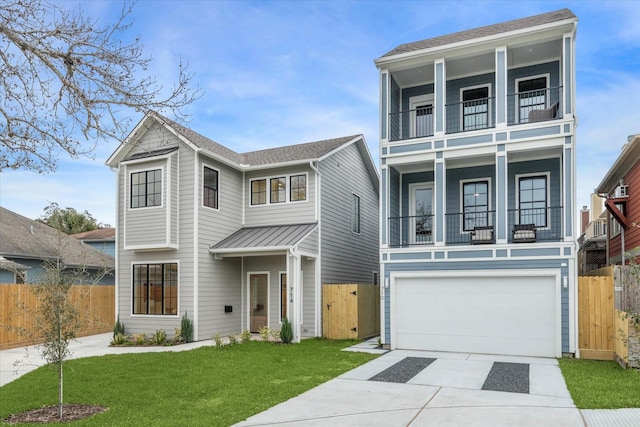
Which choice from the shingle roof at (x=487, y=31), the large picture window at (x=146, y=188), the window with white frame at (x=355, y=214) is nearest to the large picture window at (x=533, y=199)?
the shingle roof at (x=487, y=31)

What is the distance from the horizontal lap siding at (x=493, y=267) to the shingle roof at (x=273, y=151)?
4.83 meters

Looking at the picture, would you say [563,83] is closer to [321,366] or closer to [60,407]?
[321,366]

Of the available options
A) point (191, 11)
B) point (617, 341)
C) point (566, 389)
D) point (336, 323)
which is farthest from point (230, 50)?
point (617, 341)

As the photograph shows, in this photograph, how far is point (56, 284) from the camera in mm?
6789

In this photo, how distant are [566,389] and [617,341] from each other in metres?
3.35

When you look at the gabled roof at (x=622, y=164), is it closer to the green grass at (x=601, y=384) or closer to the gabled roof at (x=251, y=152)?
the green grass at (x=601, y=384)

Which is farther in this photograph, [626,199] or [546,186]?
[626,199]

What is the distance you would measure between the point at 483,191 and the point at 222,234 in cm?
813


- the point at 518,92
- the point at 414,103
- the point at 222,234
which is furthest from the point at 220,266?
the point at 518,92

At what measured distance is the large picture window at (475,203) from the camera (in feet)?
45.3

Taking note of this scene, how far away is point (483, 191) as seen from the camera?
1398 cm

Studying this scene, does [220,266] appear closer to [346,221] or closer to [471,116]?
[346,221]

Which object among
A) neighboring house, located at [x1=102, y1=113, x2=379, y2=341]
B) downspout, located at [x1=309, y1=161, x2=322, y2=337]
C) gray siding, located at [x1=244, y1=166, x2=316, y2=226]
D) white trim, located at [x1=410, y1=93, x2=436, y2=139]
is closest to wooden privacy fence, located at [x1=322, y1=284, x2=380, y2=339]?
downspout, located at [x1=309, y1=161, x2=322, y2=337]

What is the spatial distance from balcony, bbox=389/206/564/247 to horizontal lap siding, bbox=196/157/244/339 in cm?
548
